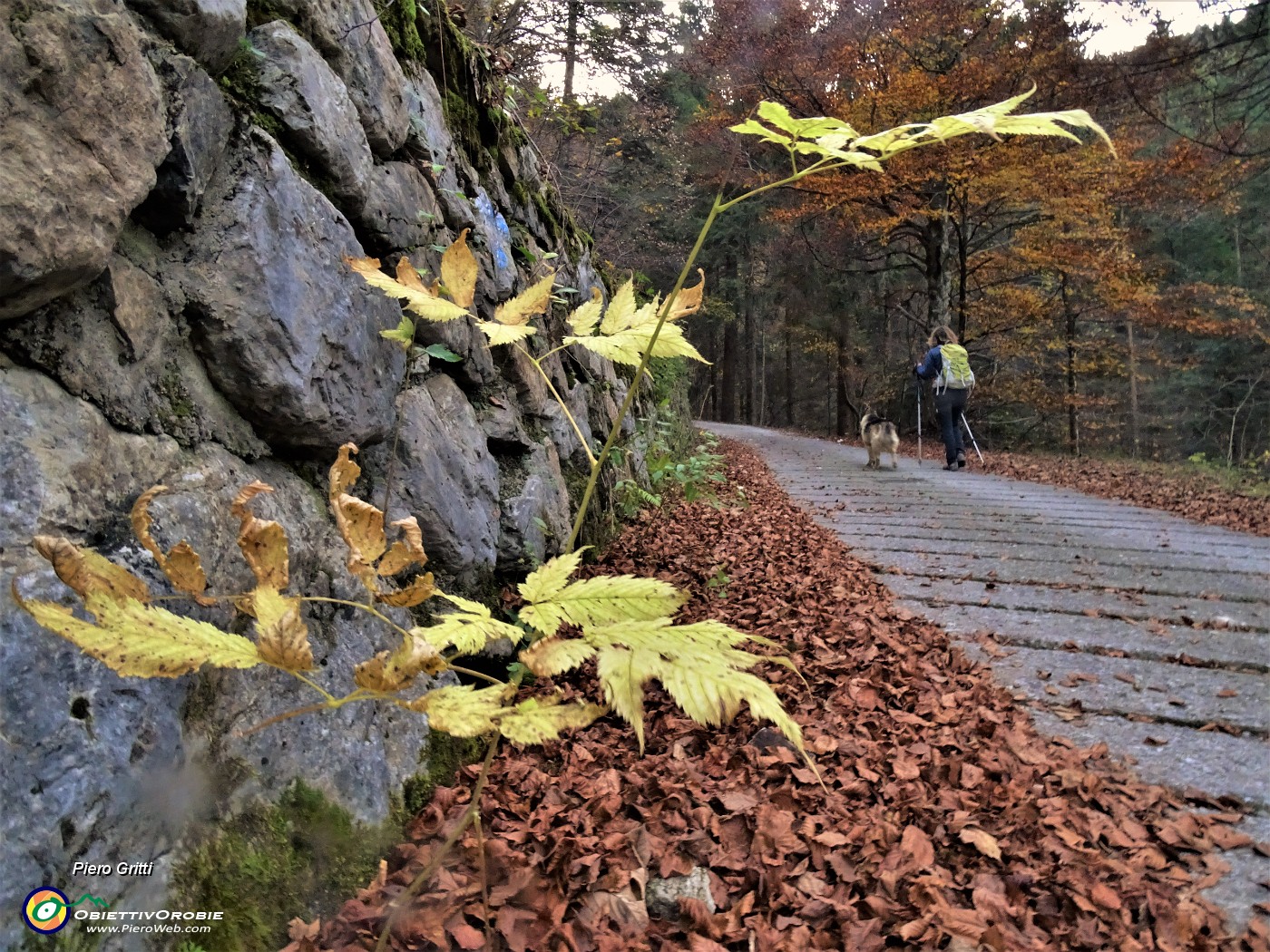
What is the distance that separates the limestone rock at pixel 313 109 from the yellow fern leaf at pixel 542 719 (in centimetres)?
246

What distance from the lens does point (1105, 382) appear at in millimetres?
23203

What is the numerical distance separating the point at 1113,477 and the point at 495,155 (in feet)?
34.4

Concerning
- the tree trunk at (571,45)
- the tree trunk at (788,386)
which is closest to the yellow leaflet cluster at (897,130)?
the tree trunk at (571,45)

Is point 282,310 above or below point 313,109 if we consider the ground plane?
below

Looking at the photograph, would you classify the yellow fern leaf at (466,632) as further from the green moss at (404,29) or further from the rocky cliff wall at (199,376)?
the green moss at (404,29)

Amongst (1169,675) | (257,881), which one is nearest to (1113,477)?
(1169,675)

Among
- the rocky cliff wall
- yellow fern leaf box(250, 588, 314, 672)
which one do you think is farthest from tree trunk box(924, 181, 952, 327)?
yellow fern leaf box(250, 588, 314, 672)

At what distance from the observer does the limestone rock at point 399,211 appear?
2.96 m

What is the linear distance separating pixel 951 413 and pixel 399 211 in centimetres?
1020

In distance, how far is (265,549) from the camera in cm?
123

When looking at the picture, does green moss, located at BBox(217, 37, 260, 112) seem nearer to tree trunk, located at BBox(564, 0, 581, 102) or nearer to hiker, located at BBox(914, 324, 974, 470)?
tree trunk, located at BBox(564, 0, 581, 102)

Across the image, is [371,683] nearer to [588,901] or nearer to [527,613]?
[527,613]

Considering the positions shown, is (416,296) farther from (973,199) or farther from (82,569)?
(973,199)

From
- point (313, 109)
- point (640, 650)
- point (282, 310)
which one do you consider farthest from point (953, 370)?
point (640, 650)
